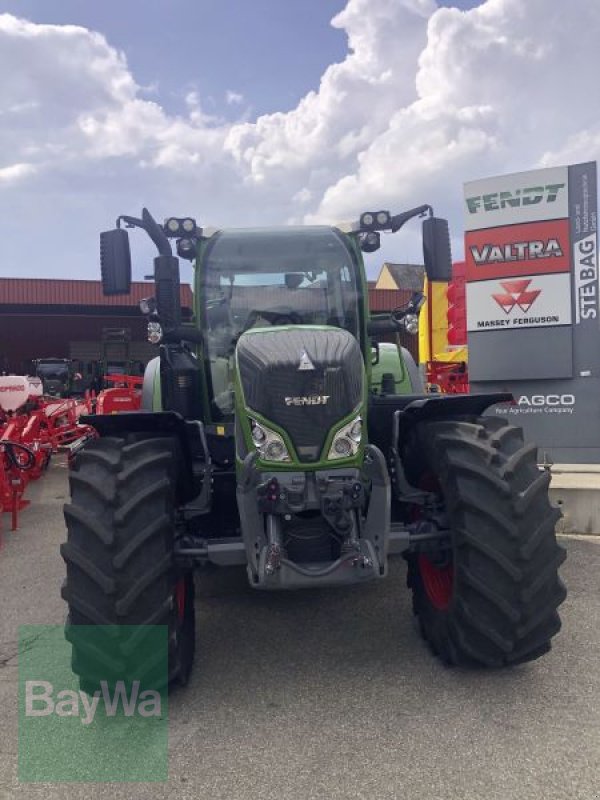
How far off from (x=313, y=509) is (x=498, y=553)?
885 millimetres

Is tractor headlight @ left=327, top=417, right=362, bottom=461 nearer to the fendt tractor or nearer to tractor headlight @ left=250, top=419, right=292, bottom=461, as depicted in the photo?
the fendt tractor

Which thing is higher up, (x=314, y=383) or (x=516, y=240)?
(x=516, y=240)

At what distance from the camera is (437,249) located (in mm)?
4375

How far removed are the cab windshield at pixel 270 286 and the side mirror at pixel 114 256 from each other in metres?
0.52

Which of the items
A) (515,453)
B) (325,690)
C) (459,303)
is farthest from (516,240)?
(325,690)

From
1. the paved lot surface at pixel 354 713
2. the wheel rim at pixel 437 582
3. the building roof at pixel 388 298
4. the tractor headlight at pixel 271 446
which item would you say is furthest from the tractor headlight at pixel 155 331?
the building roof at pixel 388 298

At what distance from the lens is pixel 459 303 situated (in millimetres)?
12422

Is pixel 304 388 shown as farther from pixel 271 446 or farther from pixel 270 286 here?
pixel 270 286

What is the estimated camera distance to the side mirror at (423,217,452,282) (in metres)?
4.35

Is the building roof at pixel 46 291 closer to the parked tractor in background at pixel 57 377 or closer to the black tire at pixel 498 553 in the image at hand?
the parked tractor in background at pixel 57 377

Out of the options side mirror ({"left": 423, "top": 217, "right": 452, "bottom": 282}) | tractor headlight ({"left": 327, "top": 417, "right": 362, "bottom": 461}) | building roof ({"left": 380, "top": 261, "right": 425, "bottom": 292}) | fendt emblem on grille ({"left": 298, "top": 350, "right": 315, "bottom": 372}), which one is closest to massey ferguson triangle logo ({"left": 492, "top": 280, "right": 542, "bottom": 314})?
side mirror ({"left": 423, "top": 217, "right": 452, "bottom": 282})

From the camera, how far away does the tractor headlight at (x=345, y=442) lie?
3199mm

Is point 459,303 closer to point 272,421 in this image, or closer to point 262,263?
point 262,263

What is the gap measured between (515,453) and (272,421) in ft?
3.99
